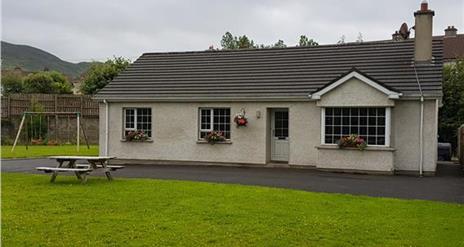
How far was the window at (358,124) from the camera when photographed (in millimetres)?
17703

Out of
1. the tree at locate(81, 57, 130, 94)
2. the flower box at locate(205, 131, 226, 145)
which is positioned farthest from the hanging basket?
the tree at locate(81, 57, 130, 94)

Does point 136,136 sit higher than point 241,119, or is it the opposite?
point 241,119

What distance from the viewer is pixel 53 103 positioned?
3609 centimetres

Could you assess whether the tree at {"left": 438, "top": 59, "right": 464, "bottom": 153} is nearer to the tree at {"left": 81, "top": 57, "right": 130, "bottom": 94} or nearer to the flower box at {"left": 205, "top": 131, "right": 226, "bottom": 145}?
the flower box at {"left": 205, "top": 131, "right": 226, "bottom": 145}

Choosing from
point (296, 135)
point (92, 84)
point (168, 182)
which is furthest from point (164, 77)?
point (92, 84)

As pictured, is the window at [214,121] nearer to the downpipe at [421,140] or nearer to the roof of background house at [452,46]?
the downpipe at [421,140]

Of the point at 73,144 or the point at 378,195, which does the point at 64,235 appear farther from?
the point at 73,144

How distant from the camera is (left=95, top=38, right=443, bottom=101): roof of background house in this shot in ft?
62.3

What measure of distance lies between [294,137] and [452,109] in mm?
15749

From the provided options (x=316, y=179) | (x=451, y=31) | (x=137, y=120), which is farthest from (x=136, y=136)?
(x=451, y=31)

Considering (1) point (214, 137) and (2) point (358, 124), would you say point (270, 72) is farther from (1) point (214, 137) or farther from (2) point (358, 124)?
(2) point (358, 124)

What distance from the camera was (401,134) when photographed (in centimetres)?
1786

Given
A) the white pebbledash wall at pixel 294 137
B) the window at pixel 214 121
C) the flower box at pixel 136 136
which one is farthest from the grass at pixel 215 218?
the flower box at pixel 136 136

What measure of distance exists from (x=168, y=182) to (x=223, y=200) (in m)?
3.70
